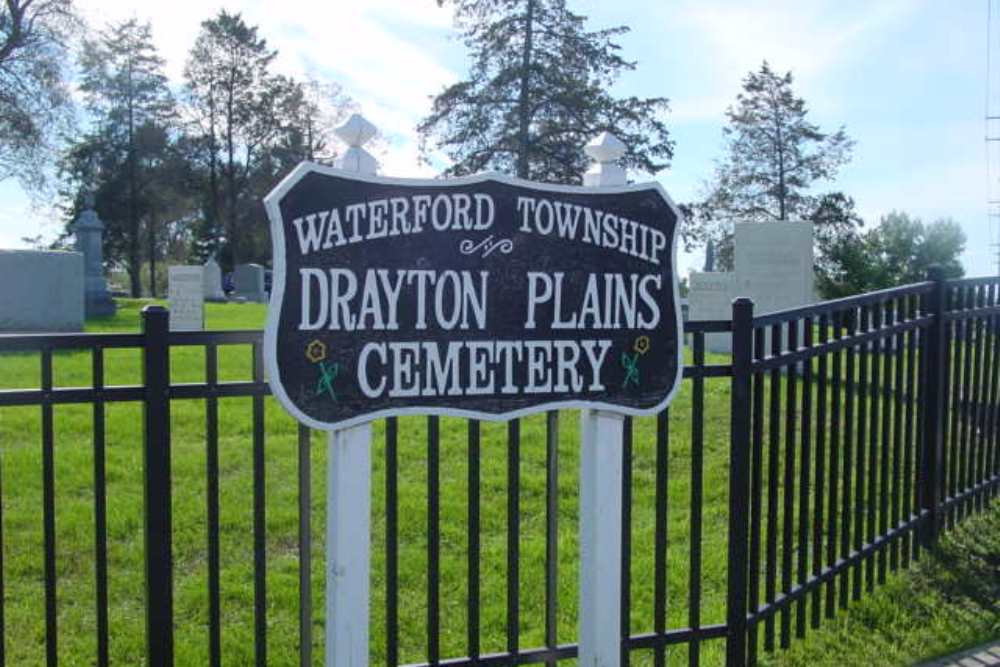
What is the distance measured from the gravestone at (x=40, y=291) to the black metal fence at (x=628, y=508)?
10087mm

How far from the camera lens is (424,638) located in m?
3.80

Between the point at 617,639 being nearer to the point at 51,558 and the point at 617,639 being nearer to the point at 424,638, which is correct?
the point at 424,638

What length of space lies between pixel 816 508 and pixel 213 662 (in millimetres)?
2694

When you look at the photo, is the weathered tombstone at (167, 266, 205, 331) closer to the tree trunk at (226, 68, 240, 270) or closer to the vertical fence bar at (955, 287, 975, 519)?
the vertical fence bar at (955, 287, 975, 519)

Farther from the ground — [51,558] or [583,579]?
[51,558]

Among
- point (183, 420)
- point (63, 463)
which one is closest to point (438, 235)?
point (63, 463)

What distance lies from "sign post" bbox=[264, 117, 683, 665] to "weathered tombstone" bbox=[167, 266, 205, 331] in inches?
582

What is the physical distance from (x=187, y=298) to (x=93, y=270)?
9032 mm

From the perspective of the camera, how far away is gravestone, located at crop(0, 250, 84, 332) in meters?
15.7

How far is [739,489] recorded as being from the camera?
142 inches

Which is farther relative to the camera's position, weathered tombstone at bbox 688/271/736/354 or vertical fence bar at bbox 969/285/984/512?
weathered tombstone at bbox 688/271/736/354

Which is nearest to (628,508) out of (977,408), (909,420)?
(909,420)

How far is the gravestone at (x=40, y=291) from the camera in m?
15.7

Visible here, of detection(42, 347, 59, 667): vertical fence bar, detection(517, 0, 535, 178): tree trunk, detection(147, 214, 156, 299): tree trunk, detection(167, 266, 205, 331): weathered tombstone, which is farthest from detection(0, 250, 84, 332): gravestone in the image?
detection(147, 214, 156, 299): tree trunk
